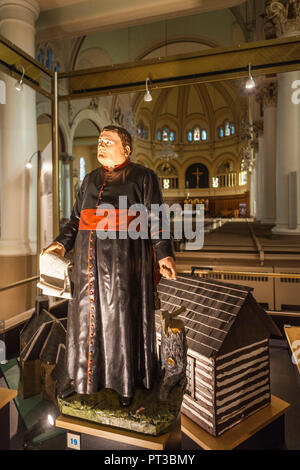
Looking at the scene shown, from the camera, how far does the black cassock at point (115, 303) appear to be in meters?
1.69

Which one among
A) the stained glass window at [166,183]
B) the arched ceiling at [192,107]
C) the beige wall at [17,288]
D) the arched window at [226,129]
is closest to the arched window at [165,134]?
the arched ceiling at [192,107]

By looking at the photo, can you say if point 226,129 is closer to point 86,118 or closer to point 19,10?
point 86,118

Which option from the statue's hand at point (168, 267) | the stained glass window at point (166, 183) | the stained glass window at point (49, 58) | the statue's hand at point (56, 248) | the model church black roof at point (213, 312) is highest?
the stained glass window at point (49, 58)

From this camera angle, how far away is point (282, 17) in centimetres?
655

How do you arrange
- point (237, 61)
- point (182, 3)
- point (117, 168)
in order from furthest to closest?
point (182, 3)
point (237, 61)
point (117, 168)

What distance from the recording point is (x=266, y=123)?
12.3 meters

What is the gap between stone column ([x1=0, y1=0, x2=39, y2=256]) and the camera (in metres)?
4.62

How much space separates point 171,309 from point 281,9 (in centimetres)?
717

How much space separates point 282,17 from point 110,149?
699 centimetres

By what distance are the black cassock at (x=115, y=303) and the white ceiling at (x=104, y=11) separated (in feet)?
13.5

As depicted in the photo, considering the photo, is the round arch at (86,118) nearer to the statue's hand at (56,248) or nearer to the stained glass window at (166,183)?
A: the statue's hand at (56,248)
